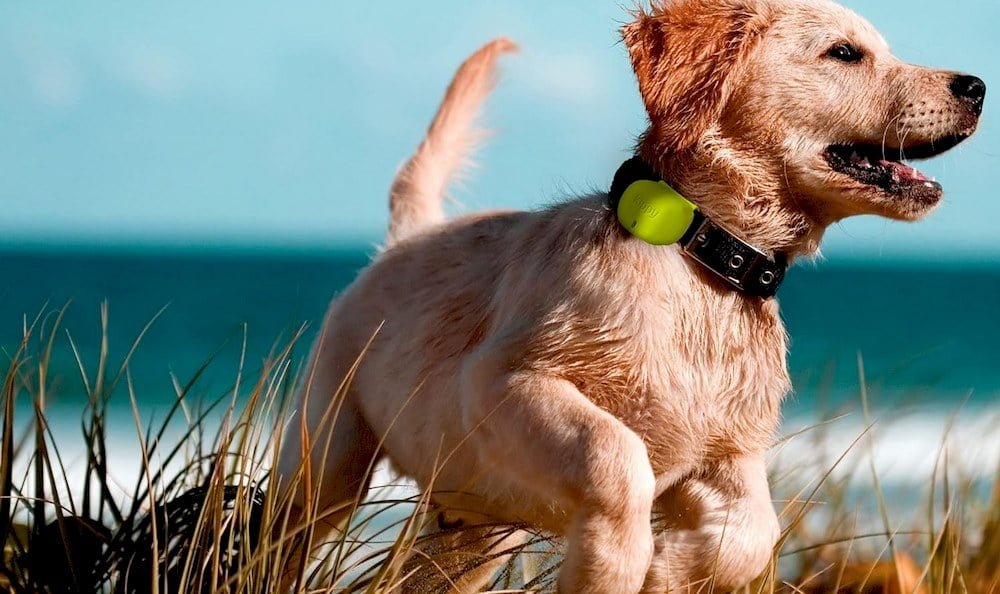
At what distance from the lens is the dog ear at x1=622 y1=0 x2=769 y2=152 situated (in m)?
3.17

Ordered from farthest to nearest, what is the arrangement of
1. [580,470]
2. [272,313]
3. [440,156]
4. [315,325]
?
[272,313]
[315,325]
[440,156]
[580,470]

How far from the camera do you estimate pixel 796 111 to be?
3209 mm

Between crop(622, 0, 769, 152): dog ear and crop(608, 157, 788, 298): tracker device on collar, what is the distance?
0.13 meters

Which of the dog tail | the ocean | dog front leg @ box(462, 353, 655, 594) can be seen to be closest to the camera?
dog front leg @ box(462, 353, 655, 594)

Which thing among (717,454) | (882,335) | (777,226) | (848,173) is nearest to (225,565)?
(717,454)

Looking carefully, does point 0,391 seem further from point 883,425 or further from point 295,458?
point 883,425

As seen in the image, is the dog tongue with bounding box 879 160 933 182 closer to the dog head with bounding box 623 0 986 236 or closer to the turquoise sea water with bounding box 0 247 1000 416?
the dog head with bounding box 623 0 986 236

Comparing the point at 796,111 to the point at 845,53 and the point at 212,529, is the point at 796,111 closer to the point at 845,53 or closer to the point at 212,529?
the point at 845,53

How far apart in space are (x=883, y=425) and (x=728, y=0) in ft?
5.98

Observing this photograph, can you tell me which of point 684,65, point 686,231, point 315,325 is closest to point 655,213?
point 686,231

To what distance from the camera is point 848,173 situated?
3195 millimetres

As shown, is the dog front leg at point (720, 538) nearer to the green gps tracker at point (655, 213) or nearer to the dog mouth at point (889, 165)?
the green gps tracker at point (655, 213)

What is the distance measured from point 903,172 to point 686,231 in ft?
2.05

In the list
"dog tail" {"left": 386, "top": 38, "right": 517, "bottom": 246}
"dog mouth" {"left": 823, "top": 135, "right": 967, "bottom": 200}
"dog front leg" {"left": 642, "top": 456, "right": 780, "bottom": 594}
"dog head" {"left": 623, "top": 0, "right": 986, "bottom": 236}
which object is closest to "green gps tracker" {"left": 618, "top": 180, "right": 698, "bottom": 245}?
"dog head" {"left": 623, "top": 0, "right": 986, "bottom": 236}
